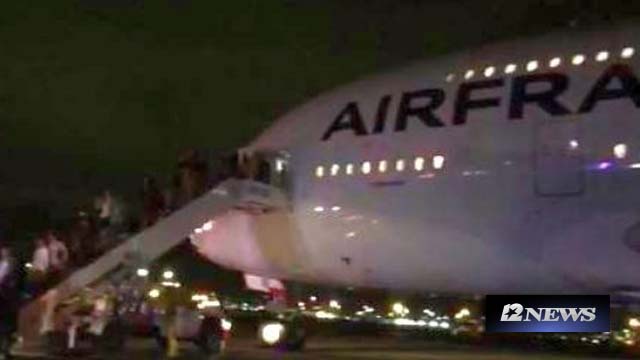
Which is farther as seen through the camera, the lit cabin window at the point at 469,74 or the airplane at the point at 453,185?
the lit cabin window at the point at 469,74

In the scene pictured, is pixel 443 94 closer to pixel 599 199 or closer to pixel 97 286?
pixel 599 199

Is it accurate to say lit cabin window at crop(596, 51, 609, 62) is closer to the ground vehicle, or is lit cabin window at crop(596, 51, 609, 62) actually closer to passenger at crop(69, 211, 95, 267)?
the ground vehicle

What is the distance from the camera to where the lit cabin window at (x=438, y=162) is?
1964 cm

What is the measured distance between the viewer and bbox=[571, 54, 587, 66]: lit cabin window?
1819 cm

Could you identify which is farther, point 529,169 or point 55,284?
point 55,284

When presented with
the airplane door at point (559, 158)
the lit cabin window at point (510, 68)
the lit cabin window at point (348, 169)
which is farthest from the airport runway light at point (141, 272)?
the airplane door at point (559, 158)

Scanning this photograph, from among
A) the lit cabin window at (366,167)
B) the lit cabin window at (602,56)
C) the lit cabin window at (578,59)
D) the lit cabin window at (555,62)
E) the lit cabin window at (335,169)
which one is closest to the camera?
the lit cabin window at (602,56)

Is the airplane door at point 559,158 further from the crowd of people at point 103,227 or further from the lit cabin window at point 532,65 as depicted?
the crowd of people at point 103,227

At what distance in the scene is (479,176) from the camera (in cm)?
1894

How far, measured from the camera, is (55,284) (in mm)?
23438

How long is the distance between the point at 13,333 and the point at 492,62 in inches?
347

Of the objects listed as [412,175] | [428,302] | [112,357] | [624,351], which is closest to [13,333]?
[112,357]

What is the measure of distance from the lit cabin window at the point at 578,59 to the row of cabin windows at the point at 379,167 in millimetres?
2624

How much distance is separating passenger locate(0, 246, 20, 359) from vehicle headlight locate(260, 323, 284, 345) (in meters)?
6.42
